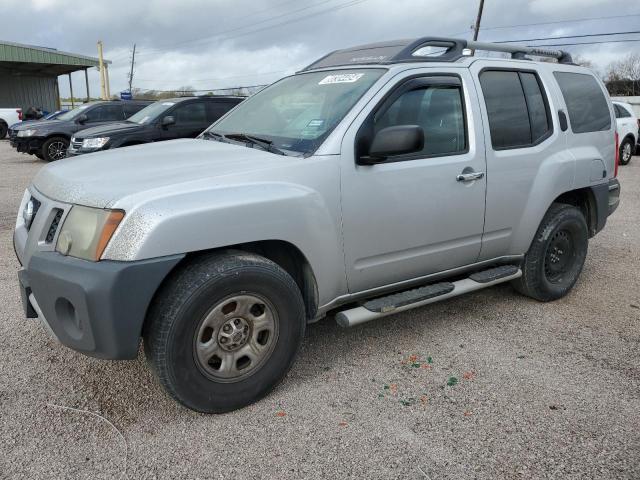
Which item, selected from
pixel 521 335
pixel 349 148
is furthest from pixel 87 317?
pixel 521 335

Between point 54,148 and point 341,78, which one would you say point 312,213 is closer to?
point 341,78

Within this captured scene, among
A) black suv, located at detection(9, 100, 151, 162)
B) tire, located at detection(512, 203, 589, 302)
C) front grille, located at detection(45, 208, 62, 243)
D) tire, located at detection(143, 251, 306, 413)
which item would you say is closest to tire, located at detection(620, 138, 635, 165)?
tire, located at detection(512, 203, 589, 302)

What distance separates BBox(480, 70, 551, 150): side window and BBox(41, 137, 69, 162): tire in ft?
41.1

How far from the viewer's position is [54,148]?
1404 centimetres

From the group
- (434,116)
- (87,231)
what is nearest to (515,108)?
(434,116)

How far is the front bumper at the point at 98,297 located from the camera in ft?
7.70

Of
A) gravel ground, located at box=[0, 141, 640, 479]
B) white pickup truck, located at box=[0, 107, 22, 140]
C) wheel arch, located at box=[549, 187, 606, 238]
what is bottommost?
gravel ground, located at box=[0, 141, 640, 479]

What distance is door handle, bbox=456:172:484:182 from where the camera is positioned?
3.48 metres

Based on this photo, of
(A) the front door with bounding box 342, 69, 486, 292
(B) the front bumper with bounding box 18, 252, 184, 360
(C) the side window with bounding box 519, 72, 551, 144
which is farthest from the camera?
(C) the side window with bounding box 519, 72, 551, 144

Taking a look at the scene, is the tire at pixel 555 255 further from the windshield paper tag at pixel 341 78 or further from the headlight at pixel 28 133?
the headlight at pixel 28 133

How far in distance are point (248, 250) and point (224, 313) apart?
377mm

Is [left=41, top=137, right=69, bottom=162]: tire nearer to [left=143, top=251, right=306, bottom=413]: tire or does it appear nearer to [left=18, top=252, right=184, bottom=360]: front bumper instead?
[left=18, top=252, right=184, bottom=360]: front bumper

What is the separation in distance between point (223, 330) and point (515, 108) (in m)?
2.63

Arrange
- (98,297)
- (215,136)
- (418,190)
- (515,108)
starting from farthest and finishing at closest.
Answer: (515,108) < (215,136) < (418,190) < (98,297)
